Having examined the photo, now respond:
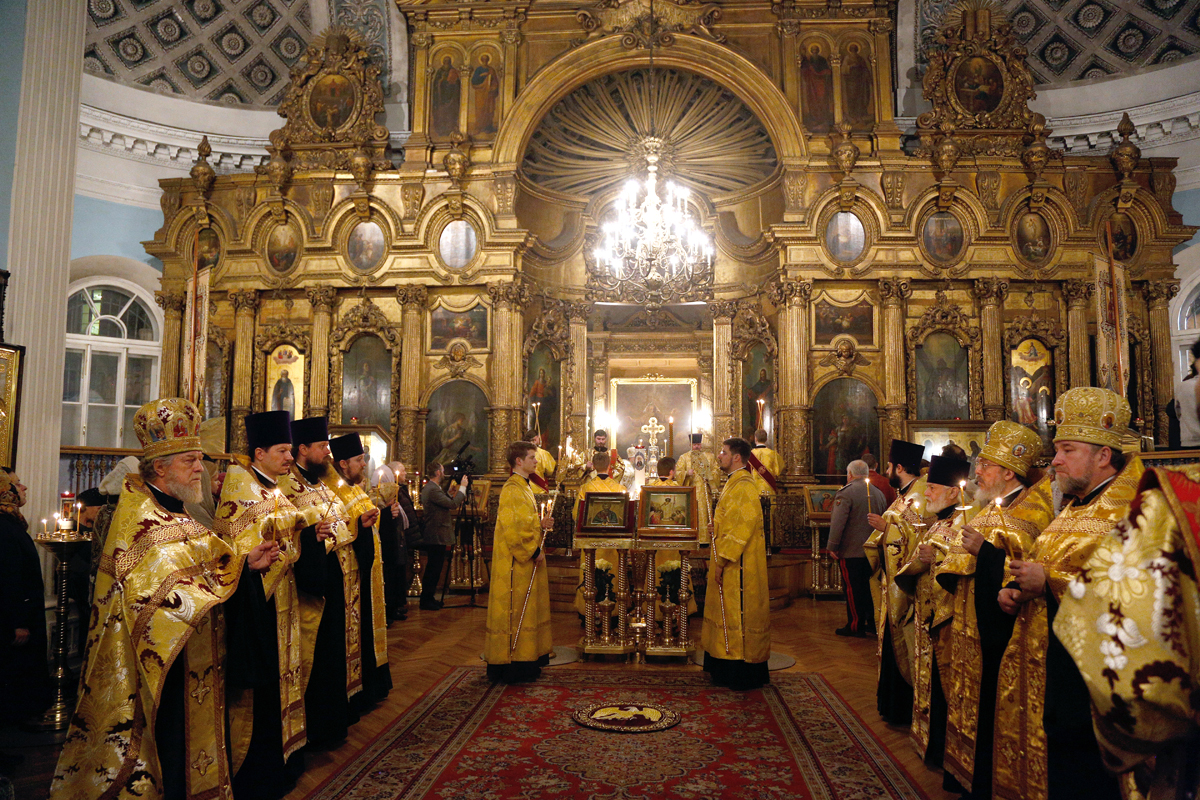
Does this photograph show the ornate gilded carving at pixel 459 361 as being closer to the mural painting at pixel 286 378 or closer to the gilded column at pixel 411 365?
the gilded column at pixel 411 365

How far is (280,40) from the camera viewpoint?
15461 millimetres

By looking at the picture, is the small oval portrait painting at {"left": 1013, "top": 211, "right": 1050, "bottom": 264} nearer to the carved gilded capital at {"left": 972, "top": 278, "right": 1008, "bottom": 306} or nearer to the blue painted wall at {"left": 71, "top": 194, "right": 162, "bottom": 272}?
the carved gilded capital at {"left": 972, "top": 278, "right": 1008, "bottom": 306}

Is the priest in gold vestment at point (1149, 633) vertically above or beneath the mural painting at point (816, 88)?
beneath

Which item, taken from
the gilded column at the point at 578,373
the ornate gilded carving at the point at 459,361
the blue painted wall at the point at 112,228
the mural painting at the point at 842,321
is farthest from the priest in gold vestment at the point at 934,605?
the blue painted wall at the point at 112,228

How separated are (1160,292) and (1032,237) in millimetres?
2129

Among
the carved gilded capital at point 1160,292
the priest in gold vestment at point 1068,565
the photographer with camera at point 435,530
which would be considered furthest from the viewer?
the carved gilded capital at point 1160,292

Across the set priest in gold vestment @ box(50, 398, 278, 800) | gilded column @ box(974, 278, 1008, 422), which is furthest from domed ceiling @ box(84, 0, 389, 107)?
priest in gold vestment @ box(50, 398, 278, 800)

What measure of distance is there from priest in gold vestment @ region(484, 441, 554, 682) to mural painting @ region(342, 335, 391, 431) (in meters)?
8.03

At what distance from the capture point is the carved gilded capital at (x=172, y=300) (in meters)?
13.8

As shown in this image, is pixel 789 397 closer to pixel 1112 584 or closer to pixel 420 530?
pixel 420 530

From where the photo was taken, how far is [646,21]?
555 inches

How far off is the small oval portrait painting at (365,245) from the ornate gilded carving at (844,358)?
25.7 ft

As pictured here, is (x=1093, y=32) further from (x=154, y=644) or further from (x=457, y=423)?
(x=154, y=644)

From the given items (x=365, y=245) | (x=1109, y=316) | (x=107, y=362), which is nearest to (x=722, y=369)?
(x=1109, y=316)
